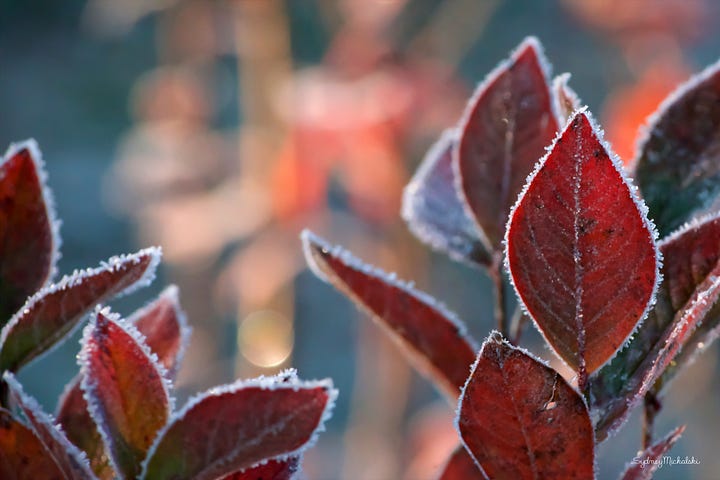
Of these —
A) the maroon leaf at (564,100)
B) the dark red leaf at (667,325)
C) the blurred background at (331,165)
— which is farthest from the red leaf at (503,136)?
the blurred background at (331,165)

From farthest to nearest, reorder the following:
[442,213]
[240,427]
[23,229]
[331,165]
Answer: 1. [331,165]
2. [442,213]
3. [23,229]
4. [240,427]

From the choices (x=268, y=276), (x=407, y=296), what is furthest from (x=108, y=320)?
(x=268, y=276)

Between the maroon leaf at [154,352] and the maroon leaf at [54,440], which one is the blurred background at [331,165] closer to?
the maroon leaf at [154,352]

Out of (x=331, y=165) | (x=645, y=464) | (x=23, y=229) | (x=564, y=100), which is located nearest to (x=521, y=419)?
(x=645, y=464)

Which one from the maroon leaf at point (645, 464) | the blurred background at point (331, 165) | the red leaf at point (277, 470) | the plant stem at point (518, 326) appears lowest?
the maroon leaf at point (645, 464)

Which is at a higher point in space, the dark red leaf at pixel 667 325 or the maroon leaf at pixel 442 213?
the maroon leaf at pixel 442 213

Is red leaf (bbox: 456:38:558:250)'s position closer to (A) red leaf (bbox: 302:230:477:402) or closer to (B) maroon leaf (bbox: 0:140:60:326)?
(A) red leaf (bbox: 302:230:477:402)

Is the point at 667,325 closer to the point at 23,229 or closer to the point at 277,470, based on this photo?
the point at 277,470
